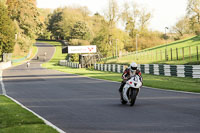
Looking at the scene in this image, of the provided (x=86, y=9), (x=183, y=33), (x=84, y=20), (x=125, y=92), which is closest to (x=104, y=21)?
(x=183, y=33)

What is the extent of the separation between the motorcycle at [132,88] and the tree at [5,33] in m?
69.8

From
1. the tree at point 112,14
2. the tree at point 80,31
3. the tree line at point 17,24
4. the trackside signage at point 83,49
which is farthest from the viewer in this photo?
the tree at point 80,31

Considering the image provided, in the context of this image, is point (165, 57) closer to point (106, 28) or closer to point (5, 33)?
point (106, 28)

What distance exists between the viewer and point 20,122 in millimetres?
9562

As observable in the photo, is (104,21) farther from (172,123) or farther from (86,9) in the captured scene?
(172,123)

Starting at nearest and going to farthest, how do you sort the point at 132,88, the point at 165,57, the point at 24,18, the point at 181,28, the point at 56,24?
the point at 132,88
the point at 165,57
the point at 24,18
the point at 181,28
the point at 56,24

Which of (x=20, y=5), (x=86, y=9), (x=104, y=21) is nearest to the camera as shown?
(x=104, y=21)

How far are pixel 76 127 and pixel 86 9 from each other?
13778cm

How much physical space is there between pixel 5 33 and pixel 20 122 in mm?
74311

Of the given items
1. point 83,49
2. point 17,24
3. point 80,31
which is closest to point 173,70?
point 83,49

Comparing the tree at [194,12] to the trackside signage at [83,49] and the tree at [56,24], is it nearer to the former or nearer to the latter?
the trackside signage at [83,49]

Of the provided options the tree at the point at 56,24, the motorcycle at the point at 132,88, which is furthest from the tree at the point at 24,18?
the motorcycle at the point at 132,88

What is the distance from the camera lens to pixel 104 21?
281ft

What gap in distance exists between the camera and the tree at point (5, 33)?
79.8 metres
